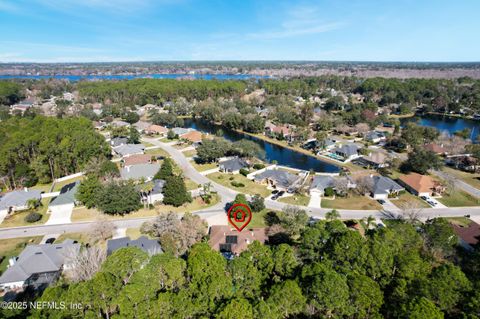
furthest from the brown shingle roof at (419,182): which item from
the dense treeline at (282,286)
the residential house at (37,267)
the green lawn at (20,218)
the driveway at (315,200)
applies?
the green lawn at (20,218)

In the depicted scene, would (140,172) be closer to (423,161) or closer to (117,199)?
(117,199)

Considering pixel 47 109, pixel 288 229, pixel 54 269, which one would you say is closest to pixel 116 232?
pixel 54 269

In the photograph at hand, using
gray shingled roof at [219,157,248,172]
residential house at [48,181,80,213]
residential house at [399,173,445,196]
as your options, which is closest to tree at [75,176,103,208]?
residential house at [48,181,80,213]

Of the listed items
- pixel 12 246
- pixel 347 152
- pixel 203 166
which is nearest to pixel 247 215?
pixel 203 166

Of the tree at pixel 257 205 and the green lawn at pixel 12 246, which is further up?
the tree at pixel 257 205

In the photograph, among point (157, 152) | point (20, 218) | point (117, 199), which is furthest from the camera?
point (157, 152)

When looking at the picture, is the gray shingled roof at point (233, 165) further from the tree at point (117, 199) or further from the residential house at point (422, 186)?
the residential house at point (422, 186)

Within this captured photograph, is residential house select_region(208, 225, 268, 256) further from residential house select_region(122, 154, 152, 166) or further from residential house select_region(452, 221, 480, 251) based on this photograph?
residential house select_region(122, 154, 152, 166)
